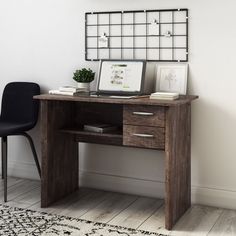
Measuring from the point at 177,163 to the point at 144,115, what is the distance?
14.4 inches

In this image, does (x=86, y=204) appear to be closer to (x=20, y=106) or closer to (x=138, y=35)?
(x=20, y=106)

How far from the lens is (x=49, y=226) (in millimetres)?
2645

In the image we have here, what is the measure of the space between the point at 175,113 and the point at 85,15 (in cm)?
112

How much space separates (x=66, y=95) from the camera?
2.93 metres

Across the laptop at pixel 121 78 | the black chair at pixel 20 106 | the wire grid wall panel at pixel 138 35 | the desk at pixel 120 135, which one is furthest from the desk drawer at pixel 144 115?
the black chair at pixel 20 106

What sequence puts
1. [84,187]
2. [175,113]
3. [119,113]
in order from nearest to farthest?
[175,113]
[119,113]
[84,187]

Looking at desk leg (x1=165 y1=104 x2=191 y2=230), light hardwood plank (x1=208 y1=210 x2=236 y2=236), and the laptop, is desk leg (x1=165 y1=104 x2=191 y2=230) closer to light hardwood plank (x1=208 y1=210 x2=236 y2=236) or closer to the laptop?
light hardwood plank (x1=208 y1=210 x2=236 y2=236)

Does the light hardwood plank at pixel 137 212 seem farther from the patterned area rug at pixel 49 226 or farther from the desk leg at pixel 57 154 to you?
the desk leg at pixel 57 154

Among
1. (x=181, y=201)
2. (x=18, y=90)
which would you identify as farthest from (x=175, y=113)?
(x=18, y=90)

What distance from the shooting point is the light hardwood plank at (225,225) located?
256 centimetres

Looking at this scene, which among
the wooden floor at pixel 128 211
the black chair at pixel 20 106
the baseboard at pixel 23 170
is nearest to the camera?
the wooden floor at pixel 128 211

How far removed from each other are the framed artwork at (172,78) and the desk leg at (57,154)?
684mm

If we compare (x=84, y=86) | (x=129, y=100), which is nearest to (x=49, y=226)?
(x=129, y=100)

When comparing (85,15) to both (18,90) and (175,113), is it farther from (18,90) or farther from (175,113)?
(175,113)
